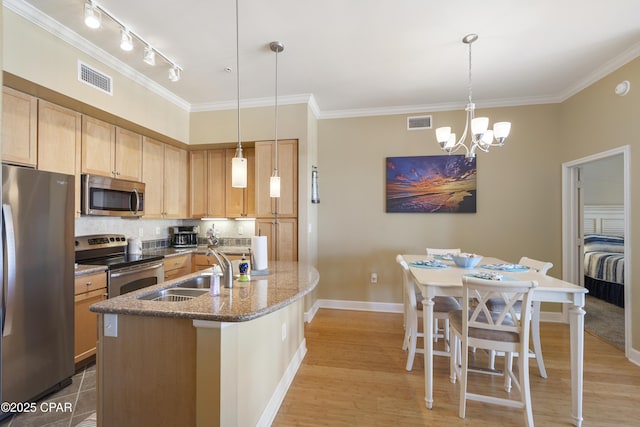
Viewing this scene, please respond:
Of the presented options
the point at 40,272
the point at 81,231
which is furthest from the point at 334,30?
the point at 81,231

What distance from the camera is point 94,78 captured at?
2709 mm

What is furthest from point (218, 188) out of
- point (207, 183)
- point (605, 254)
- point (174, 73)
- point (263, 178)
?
point (605, 254)

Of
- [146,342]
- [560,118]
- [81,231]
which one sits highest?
[560,118]

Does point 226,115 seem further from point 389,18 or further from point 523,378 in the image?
point 523,378

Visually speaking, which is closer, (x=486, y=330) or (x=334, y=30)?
(x=486, y=330)

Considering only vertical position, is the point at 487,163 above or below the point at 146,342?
above

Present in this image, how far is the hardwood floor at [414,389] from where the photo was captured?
2035 millimetres

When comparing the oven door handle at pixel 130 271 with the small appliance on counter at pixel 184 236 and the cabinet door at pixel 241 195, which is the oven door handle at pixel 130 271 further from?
the cabinet door at pixel 241 195

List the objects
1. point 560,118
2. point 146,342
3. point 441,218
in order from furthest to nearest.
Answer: point 441,218
point 560,118
point 146,342

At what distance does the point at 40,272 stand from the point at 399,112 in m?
4.19

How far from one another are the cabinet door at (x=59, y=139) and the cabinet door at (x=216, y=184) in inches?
63.6

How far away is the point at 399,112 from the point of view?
4.13m

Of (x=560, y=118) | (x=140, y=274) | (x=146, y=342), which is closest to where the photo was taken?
(x=146, y=342)

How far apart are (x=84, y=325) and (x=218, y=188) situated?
223 centimetres
